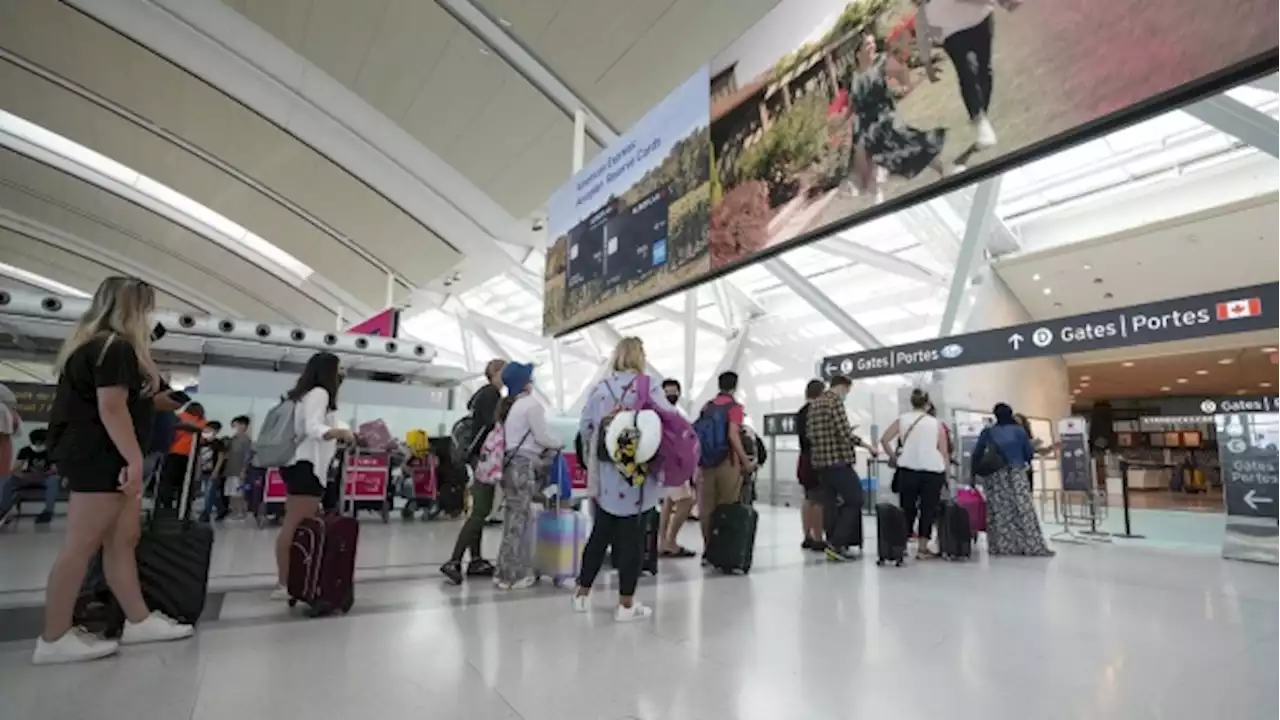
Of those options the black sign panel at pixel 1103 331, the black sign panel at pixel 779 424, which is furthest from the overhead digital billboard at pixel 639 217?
the black sign panel at pixel 779 424

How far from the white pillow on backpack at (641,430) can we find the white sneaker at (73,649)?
2079mm

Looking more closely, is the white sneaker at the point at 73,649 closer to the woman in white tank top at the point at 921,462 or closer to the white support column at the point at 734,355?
the woman in white tank top at the point at 921,462

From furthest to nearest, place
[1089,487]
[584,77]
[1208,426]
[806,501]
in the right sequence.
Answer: [1208,426], [584,77], [1089,487], [806,501]

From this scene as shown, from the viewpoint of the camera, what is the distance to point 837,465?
17.3 ft

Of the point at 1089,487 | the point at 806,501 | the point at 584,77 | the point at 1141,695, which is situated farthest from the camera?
the point at 584,77

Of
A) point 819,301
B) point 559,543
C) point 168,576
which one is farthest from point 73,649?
point 819,301

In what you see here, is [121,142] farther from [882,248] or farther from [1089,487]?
[1089,487]

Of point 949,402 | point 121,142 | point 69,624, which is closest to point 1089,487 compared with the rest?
point 949,402

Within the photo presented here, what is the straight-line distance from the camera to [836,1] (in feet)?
16.4

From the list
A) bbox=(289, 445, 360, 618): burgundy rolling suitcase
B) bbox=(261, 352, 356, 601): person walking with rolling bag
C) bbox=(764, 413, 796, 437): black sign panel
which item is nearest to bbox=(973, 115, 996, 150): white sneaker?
bbox=(261, 352, 356, 601): person walking with rolling bag

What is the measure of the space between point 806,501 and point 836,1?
4.19m

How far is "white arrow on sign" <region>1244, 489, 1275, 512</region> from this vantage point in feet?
19.9

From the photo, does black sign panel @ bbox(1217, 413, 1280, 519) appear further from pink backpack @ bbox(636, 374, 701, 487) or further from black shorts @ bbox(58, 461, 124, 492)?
black shorts @ bbox(58, 461, 124, 492)

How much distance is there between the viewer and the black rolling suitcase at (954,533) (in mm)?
5531
